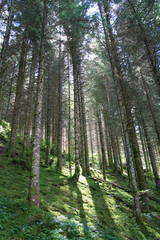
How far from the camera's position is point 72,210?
5.61 m

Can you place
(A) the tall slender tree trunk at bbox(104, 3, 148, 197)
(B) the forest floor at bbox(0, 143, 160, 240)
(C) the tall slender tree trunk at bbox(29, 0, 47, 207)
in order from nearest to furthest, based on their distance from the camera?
(B) the forest floor at bbox(0, 143, 160, 240), (C) the tall slender tree trunk at bbox(29, 0, 47, 207), (A) the tall slender tree trunk at bbox(104, 3, 148, 197)

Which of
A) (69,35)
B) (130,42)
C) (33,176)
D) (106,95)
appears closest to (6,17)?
(69,35)

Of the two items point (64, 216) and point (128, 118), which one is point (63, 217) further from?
point (128, 118)

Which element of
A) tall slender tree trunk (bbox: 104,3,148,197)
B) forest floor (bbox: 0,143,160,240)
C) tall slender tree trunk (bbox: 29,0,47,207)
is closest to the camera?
forest floor (bbox: 0,143,160,240)

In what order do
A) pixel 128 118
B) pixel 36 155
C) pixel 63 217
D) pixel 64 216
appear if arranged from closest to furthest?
pixel 63 217 → pixel 64 216 → pixel 36 155 → pixel 128 118

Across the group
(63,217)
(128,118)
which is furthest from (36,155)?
(128,118)

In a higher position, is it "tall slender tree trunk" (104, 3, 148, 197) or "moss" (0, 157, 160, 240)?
"tall slender tree trunk" (104, 3, 148, 197)

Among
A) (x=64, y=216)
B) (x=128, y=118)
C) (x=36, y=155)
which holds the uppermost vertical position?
(x=128, y=118)

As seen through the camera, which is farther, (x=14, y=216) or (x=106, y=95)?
(x=106, y=95)

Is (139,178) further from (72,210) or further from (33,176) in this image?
(33,176)

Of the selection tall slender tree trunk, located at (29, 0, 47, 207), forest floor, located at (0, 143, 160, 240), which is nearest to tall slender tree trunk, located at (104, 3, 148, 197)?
forest floor, located at (0, 143, 160, 240)

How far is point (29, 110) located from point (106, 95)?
39.8ft

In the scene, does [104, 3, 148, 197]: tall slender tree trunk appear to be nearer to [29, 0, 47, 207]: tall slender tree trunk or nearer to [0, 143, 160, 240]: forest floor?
[0, 143, 160, 240]: forest floor

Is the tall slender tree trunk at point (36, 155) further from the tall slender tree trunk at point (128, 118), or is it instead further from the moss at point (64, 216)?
the tall slender tree trunk at point (128, 118)
